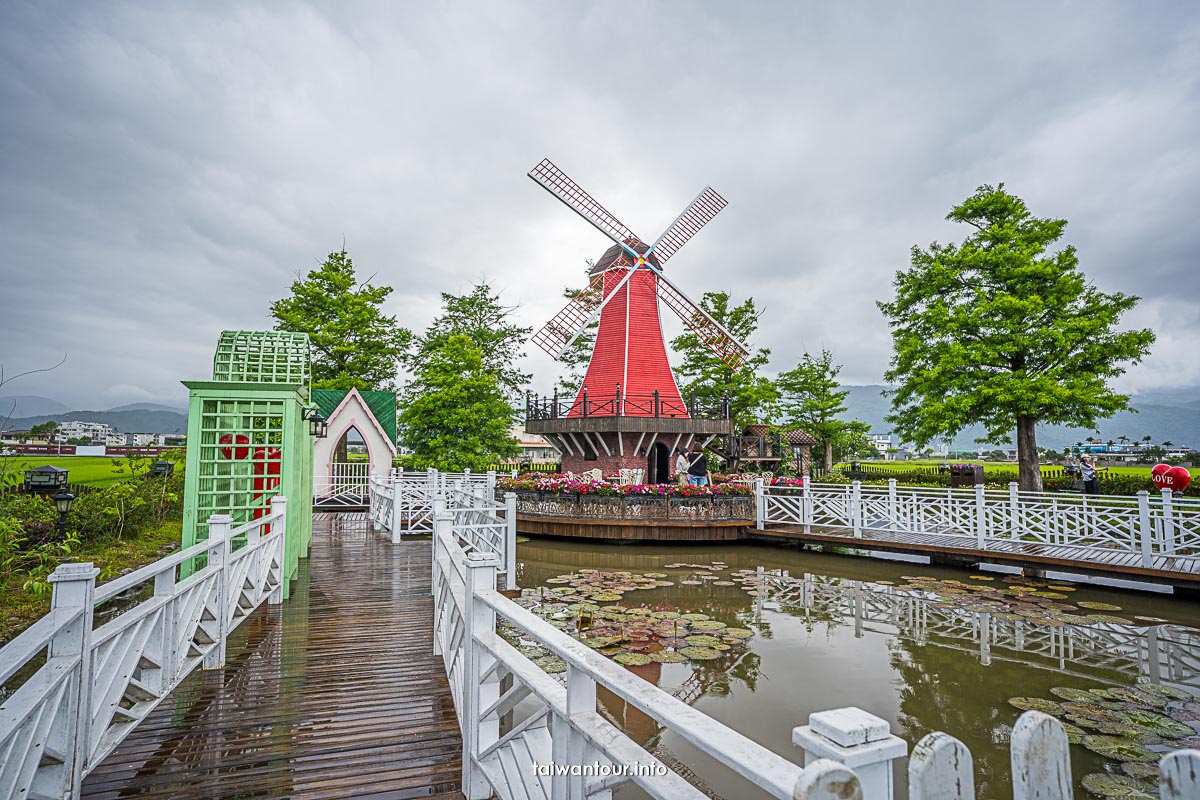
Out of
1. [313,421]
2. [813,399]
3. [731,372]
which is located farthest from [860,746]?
[813,399]

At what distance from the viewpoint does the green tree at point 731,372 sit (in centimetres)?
2503

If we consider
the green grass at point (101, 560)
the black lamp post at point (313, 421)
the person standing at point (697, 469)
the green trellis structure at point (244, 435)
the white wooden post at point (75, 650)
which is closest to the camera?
the white wooden post at point (75, 650)

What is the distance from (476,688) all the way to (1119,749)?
4.60 meters

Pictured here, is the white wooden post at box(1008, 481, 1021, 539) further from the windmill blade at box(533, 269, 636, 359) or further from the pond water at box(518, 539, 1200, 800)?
the windmill blade at box(533, 269, 636, 359)

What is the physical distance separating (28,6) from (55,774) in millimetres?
11032

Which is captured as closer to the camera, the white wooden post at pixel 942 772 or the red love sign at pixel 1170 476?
the white wooden post at pixel 942 772

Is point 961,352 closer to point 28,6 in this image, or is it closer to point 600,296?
point 600,296

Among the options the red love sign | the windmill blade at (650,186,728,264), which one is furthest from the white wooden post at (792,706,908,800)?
the windmill blade at (650,186,728,264)

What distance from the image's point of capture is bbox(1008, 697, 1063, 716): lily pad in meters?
4.81

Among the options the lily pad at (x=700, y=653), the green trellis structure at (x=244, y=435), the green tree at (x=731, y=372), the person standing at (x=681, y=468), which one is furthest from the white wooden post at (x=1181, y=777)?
the green tree at (x=731, y=372)

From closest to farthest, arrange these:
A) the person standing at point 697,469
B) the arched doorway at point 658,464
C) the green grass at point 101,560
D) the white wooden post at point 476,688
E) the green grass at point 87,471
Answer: the white wooden post at point 476,688, the green grass at point 101,560, the green grass at point 87,471, the person standing at point 697,469, the arched doorway at point 658,464

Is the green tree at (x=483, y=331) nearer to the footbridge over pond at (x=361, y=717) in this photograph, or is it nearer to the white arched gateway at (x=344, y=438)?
the white arched gateway at (x=344, y=438)

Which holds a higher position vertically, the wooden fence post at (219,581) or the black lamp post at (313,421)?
the black lamp post at (313,421)

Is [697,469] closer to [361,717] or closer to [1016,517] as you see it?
[1016,517]
